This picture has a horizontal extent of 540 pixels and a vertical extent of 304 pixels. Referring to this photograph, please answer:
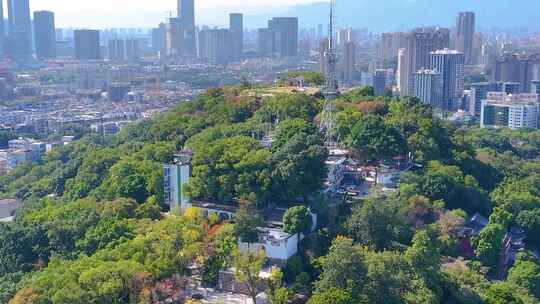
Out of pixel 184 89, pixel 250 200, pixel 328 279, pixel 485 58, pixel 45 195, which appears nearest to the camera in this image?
pixel 328 279

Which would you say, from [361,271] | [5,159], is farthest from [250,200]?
[5,159]

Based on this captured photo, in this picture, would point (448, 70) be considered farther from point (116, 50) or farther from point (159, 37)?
point (159, 37)

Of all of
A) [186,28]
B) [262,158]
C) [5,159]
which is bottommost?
[5,159]

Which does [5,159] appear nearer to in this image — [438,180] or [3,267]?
[3,267]

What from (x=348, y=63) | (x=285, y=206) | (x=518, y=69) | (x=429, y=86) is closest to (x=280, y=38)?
(x=348, y=63)

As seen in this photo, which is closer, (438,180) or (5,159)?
(438,180)

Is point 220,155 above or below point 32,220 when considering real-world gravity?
above

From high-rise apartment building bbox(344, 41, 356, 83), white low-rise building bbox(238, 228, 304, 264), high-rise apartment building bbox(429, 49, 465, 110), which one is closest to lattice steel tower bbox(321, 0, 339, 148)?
white low-rise building bbox(238, 228, 304, 264)

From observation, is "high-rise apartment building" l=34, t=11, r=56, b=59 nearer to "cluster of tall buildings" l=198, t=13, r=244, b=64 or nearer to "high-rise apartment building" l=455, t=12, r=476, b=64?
"cluster of tall buildings" l=198, t=13, r=244, b=64

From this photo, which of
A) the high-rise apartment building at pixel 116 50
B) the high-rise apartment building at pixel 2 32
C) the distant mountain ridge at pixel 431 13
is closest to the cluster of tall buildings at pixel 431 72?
the high-rise apartment building at pixel 116 50
